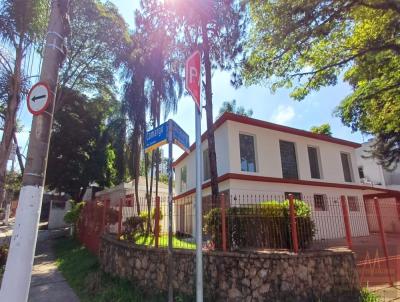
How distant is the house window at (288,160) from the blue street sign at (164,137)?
12012mm

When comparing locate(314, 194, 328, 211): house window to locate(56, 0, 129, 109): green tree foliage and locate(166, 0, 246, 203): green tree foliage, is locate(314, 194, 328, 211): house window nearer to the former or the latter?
locate(166, 0, 246, 203): green tree foliage

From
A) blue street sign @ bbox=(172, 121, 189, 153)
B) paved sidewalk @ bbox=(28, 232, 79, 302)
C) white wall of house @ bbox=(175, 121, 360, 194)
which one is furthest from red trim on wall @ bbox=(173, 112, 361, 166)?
blue street sign @ bbox=(172, 121, 189, 153)

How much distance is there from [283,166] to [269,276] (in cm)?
992

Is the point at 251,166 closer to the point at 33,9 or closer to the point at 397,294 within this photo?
the point at 397,294

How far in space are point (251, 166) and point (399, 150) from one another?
13.2 metres

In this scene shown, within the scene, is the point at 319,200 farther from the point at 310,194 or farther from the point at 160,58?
the point at 160,58

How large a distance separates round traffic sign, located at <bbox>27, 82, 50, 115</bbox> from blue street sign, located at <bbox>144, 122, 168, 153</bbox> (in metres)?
1.47

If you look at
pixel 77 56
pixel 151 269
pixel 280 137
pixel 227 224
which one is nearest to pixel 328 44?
pixel 280 137

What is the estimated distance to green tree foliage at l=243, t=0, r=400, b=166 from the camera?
976 cm

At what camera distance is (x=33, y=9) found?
31.9ft

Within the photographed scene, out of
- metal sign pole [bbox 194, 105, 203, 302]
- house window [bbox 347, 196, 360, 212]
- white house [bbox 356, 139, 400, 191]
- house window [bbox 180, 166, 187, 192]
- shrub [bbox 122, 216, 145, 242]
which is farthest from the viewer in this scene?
white house [bbox 356, 139, 400, 191]

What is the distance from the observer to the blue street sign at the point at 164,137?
13.6 feet

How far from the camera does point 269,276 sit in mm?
6199

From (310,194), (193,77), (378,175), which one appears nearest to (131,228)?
(193,77)
